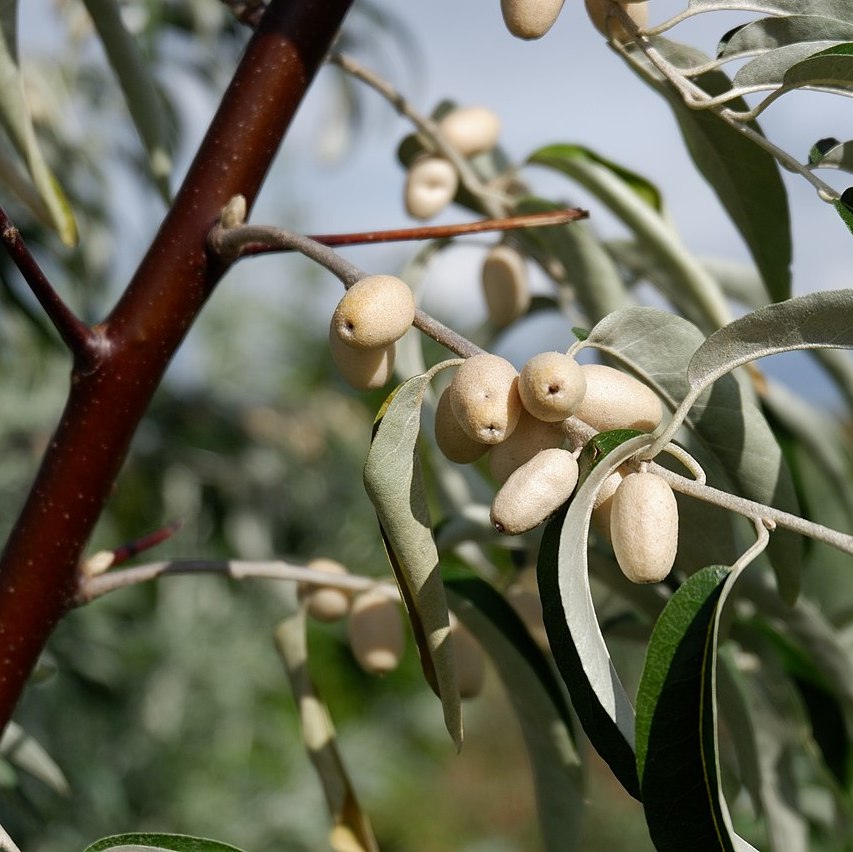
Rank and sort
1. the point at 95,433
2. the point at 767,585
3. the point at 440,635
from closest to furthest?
the point at 440,635 < the point at 95,433 < the point at 767,585

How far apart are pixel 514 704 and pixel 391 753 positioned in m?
2.72

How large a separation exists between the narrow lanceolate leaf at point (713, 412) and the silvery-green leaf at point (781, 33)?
12 centimetres

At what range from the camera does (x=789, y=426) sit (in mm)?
732

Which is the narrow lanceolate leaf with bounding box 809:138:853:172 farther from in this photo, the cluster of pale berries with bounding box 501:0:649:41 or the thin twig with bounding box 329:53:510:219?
the thin twig with bounding box 329:53:510:219

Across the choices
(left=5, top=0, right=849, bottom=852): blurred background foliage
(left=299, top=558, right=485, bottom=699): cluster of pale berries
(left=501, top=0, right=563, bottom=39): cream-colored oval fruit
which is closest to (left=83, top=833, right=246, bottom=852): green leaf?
(left=299, top=558, right=485, bottom=699): cluster of pale berries

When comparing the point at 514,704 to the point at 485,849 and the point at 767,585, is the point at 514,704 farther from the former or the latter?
the point at 485,849

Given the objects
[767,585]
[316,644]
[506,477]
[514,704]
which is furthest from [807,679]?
[316,644]

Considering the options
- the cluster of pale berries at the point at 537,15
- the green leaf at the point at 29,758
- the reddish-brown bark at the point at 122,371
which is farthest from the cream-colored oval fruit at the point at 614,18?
the green leaf at the point at 29,758

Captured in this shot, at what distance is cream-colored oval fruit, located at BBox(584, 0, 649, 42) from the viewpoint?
45 cm

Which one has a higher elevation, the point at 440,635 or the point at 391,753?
the point at 440,635

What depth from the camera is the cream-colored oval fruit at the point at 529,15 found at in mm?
426

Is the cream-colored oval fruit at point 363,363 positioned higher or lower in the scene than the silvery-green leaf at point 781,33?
lower

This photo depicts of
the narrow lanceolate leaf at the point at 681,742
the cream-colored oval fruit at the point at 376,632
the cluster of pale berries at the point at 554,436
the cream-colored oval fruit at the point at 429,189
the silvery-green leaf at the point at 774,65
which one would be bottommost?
the cream-colored oval fruit at the point at 376,632

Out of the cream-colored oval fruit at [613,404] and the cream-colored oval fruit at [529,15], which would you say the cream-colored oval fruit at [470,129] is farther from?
the cream-colored oval fruit at [613,404]
